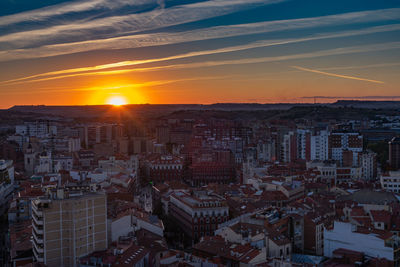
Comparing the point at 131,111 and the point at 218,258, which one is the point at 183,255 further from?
the point at 131,111

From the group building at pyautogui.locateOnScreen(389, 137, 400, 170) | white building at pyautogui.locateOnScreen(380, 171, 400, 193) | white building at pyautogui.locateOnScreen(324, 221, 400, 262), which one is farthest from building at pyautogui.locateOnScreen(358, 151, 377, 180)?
white building at pyautogui.locateOnScreen(324, 221, 400, 262)

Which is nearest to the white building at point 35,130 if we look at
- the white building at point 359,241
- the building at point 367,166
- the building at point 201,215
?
the building at point 367,166

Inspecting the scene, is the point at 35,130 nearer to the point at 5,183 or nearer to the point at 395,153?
A: the point at 5,183

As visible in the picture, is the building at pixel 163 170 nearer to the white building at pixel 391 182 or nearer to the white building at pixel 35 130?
the white building at pixel 391 182

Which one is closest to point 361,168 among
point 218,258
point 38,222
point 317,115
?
point 218,258

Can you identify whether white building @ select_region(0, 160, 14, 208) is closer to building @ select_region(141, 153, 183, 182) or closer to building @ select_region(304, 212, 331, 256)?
building @ select_region(141, 153, 183, 182)

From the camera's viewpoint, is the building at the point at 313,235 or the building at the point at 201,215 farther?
the building at the point at 201,215

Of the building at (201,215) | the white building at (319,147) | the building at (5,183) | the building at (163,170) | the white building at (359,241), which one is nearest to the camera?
the white building at (359,241)

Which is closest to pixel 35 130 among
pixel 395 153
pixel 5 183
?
pixel 5 183
